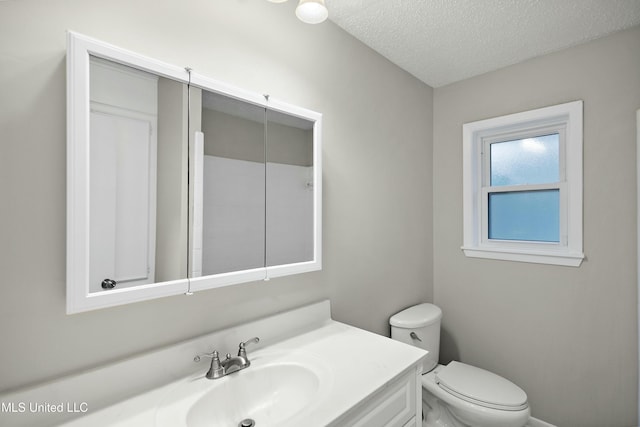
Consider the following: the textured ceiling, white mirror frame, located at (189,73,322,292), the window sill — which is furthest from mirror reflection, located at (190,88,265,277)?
the window sill

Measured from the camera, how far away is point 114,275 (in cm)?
88

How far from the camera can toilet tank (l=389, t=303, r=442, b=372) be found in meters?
1.89

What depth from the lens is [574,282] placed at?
182 cm

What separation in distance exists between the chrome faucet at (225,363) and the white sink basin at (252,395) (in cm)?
2

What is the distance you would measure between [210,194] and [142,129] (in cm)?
29

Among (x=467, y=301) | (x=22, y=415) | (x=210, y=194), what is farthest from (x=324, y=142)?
(x=467, y=301)

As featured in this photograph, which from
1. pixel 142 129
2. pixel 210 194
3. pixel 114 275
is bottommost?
pixel 114 275

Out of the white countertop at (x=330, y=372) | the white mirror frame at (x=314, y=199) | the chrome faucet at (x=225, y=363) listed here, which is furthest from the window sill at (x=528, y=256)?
the chrome faucet at (x=225, y=363)

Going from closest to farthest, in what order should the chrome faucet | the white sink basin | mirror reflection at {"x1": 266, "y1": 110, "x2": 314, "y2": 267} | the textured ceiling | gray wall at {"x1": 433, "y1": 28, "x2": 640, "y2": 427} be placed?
the white sink basin
the chrome faucet
mirror reflection at {"x1": 266, "y1": 110, "x2": 314, "y2": 267}
the textured ceiling
gray wall at {"x1": 433, "y1": 28, "x2": 640, "y2": 427}

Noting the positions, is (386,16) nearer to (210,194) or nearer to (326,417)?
(210,194)

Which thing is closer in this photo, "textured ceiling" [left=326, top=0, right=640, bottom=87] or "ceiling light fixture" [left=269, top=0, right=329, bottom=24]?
"ceiling light fixture" [left=269, top=0, right=329, bottom=24]

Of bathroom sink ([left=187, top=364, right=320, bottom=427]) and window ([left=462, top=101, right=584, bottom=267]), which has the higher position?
window ([left=462, top=101, right=584, bottom=267])

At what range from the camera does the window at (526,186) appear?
1839 mm

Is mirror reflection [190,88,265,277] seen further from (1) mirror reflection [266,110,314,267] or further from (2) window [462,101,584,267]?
(2) window [462,101,584,267]
